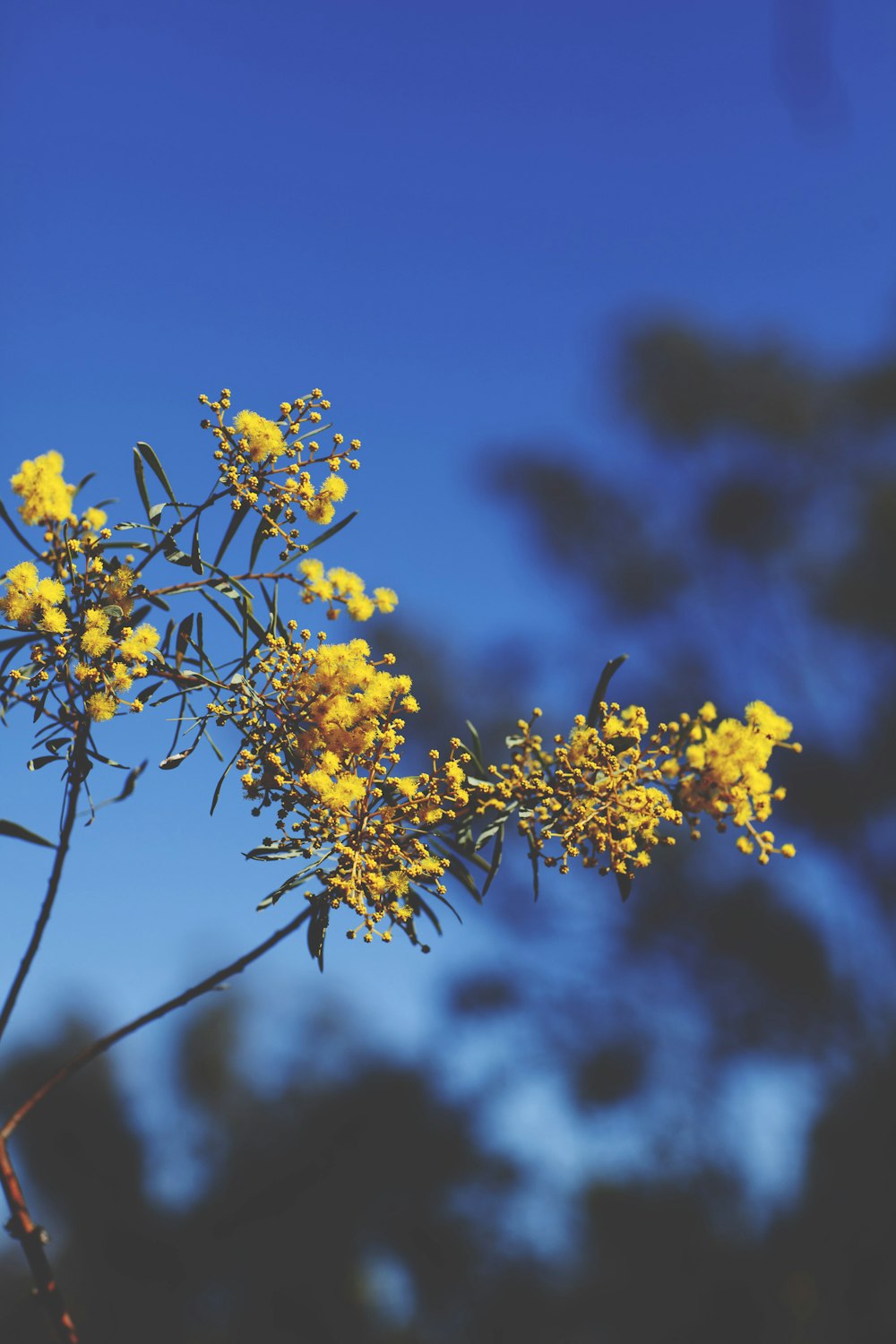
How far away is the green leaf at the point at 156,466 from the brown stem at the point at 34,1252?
67 centimetres

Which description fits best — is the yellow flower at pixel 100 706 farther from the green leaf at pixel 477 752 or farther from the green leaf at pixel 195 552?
the green leaf at pixel 477 752

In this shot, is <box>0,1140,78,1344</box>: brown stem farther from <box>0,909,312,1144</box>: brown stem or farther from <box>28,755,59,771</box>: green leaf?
<box>28,755,59,771</box>: green leaf

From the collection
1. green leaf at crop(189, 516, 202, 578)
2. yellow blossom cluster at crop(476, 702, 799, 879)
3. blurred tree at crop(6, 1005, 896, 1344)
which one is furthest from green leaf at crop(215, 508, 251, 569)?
blurred tree at crop(6, 1005, 896, 1344)

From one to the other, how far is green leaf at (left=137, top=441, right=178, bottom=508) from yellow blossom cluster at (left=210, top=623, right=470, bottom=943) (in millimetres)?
249

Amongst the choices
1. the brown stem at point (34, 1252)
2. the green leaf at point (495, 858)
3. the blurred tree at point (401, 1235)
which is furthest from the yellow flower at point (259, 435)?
the blurred tree at point (401, 1235)

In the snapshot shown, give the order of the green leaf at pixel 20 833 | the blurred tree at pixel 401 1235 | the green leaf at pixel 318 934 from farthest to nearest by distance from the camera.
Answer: the blurred tree at pixel 401 1235, the green leaf at pixel 318 934, the green leaf at pixel 20 833

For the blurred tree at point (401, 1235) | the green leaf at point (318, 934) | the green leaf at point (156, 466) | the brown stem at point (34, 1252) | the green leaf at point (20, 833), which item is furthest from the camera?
the blurred tree at point (401, 1235)

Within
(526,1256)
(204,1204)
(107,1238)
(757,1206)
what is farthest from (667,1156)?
(107,1238)

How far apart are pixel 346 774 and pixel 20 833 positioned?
0.99ft

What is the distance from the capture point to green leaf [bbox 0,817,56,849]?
3.30 feet

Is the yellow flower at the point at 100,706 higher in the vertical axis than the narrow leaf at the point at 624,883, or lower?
lower

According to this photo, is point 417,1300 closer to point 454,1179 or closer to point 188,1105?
point 454,1179

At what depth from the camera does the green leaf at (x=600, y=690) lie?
1133mm

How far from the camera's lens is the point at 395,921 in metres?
1.10
